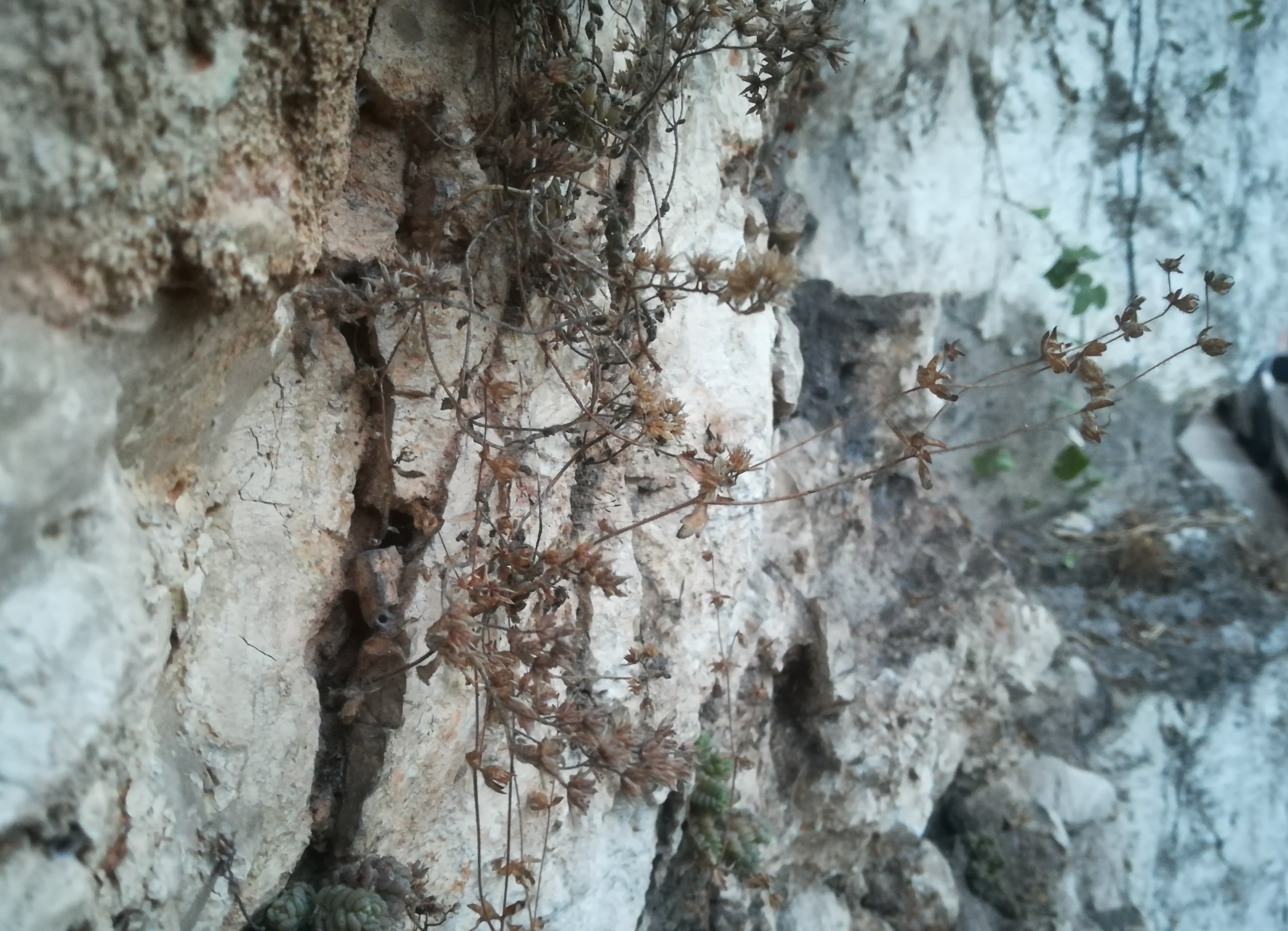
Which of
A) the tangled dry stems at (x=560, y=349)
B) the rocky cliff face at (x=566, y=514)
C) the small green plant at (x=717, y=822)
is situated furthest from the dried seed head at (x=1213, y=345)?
the small green plant at (x=717, y=822)

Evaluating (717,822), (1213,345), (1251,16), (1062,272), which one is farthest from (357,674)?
(1251,16)

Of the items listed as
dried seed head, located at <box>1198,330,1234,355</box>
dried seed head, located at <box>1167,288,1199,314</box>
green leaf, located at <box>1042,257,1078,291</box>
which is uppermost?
green leaf, located at <box>1042,257,1078,291</box>

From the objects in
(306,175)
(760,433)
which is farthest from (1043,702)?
(306,175)

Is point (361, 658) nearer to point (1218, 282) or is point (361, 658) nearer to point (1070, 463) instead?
point (1218, 282)

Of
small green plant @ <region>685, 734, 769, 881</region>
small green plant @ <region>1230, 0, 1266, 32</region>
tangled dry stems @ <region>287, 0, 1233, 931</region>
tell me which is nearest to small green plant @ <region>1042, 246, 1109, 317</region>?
small green plant @ <region>1230, 0, 1266, 32</region>

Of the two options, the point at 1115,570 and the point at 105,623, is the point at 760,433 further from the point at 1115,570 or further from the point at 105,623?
the point at 1115,570

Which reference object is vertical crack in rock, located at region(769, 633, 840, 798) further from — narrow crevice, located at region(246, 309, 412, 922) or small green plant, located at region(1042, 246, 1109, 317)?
small green plant, located at region(1042, 246, 1109, 317)
